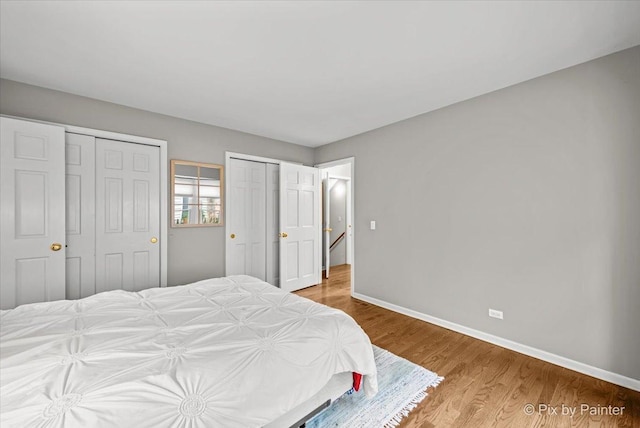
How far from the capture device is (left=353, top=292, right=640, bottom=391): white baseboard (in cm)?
194

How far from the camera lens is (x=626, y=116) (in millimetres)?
1917

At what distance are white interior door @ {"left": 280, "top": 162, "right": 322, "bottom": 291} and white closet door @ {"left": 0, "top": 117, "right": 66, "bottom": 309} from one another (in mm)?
2489

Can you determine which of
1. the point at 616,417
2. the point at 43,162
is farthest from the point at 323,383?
the point at 43,162

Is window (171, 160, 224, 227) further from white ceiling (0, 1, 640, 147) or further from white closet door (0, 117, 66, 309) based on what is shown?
white closet door (0, 117, 66, 309)

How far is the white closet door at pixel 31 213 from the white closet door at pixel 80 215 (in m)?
0.14

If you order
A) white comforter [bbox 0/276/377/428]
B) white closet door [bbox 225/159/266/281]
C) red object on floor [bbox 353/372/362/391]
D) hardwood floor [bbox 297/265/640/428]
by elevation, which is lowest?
hardwood floor [bbox 297/265/640/428]

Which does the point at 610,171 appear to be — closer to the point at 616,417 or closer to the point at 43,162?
the point at 616,417

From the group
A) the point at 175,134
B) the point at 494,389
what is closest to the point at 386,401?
the point at 494,389

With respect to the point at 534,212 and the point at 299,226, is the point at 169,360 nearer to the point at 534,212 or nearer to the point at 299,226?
the point at 534,212

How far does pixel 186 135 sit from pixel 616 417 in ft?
15.1

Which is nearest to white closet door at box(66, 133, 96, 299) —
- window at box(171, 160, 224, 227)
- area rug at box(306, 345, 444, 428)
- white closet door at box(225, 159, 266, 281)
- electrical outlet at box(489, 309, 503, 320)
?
window at box(171, 160, 224, 227)

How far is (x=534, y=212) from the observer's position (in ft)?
7.68

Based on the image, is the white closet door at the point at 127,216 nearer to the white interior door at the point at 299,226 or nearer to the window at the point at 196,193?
the window at the point at 196,193

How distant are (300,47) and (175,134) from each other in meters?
2.17
